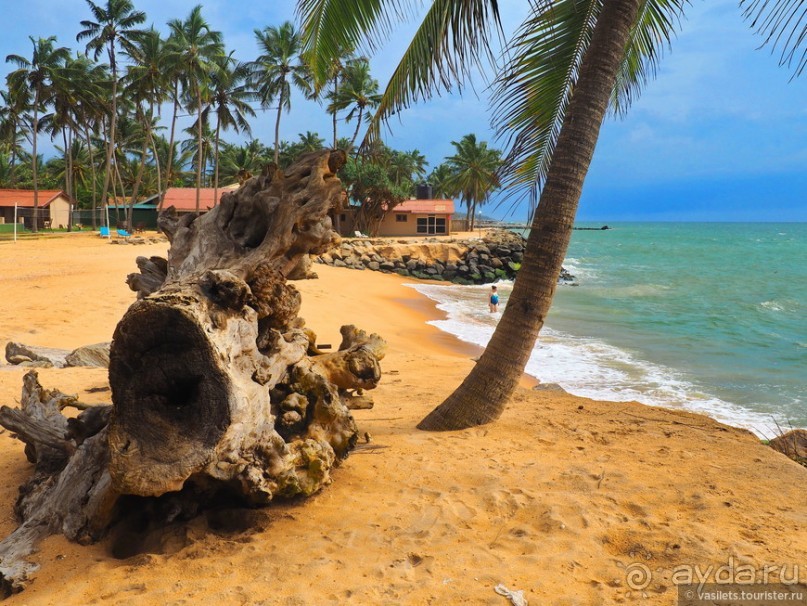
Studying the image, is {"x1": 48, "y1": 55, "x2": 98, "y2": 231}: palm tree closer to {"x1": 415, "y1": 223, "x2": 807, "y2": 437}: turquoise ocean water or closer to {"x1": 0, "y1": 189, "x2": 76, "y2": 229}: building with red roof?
{"x1": 0, "y1": 189, "x2": 76, "y2": 229}: building with red roof

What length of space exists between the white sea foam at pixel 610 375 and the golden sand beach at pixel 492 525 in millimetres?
2932

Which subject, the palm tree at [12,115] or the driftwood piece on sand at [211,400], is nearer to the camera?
the driftwood piece on sand at [211,400]

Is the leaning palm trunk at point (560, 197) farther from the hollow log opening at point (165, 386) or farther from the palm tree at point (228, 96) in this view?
the palm tree at point (228, 96)

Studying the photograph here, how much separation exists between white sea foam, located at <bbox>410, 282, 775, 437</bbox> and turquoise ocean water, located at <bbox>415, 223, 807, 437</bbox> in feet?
0.07

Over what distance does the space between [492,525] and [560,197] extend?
2.79 metres

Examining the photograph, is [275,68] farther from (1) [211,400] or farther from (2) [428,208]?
(1) [211,400]

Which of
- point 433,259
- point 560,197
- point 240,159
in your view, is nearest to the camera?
point 560,197

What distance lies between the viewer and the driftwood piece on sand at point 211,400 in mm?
2920

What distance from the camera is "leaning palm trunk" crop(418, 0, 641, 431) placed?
4.82 metres

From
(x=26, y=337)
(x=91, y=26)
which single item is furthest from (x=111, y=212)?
(x=26, y=337)

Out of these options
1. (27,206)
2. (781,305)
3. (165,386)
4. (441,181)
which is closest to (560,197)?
(165,386)

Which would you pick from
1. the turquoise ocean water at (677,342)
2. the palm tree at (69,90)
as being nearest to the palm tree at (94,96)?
the palm tree at (69,90)

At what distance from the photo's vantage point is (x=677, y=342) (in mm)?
14805

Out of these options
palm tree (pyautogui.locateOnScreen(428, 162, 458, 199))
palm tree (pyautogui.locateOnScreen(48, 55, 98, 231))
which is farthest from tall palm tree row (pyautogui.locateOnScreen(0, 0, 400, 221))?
palm tree (pyautogui.locateOnScreen(428, 162, 458, 199))
